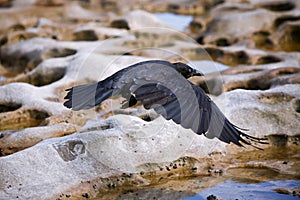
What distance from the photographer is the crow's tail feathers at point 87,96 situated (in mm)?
4707

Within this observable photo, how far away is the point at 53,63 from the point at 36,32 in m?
2.80

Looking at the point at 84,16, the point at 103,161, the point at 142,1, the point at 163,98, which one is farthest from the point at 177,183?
the point at 142,1

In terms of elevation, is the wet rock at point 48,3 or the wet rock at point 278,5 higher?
the wet rock at point 48,3

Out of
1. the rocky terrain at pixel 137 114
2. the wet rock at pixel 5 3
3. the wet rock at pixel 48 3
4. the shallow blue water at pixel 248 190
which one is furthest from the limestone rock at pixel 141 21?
the shallow blue water at pixel 248 190

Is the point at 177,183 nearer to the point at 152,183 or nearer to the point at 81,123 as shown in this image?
the point at 152,183

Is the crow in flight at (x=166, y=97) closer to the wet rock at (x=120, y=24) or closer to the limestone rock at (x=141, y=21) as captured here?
the limestone rock at (x=141, y=21)

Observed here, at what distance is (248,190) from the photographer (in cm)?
491

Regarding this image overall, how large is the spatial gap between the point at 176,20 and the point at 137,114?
23.6 ft

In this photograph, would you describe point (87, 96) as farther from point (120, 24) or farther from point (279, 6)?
point (279, 6)

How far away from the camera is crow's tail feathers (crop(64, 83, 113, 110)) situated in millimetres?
4707

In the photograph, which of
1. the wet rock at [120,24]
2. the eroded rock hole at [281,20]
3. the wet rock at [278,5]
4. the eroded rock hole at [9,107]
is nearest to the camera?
the eroded rock hole at [9,107]

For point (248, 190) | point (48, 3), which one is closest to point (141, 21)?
point (48, 3)

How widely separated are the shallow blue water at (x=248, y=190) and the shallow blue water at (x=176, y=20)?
710 centimetres

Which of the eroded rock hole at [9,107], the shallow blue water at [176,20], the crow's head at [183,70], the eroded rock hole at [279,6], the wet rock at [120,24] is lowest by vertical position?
the eroded rock hole at [9,107]
